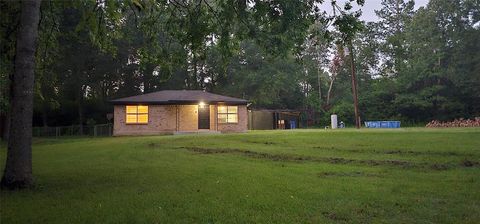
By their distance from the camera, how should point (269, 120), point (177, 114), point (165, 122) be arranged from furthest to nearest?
point (269, 120)
point (177, 114)
point (165, 122)

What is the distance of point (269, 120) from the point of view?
119 ft

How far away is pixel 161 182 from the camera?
298 inches

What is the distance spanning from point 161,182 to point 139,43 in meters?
33.3

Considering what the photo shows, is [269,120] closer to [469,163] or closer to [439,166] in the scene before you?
[469,163]

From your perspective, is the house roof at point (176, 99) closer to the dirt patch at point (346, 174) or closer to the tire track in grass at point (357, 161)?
the tire track in grass at point (357, 161)

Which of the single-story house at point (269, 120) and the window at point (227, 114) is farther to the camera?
the single-story house at point (269, 120)

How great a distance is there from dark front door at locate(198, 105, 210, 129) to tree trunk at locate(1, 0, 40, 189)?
69.8 feet

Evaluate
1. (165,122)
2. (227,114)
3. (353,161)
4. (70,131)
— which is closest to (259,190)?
(353,161)

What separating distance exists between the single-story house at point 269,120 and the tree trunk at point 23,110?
28.2 metres

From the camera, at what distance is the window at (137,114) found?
27.4 meters

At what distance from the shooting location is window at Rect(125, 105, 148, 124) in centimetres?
2738

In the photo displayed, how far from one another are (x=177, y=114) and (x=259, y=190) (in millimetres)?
22065

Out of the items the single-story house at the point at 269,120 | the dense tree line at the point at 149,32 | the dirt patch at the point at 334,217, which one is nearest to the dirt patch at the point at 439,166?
the dense tree line at the point at 149,32

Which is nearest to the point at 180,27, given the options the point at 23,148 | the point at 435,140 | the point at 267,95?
the point at 23,148
